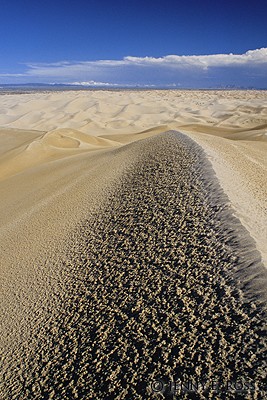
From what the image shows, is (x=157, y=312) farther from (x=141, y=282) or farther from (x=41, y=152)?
(x=41, y=152)

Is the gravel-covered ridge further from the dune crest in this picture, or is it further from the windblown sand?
the dune crest

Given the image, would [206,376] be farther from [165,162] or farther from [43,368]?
[165,162]

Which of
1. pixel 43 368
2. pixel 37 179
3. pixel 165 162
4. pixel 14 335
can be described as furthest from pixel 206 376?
pixel 37 179

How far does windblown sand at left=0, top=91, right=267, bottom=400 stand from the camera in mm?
2180

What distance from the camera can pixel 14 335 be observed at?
10.1ft

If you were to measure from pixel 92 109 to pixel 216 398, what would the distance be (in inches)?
1692

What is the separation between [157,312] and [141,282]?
0.43m

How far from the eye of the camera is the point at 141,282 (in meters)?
2.98
